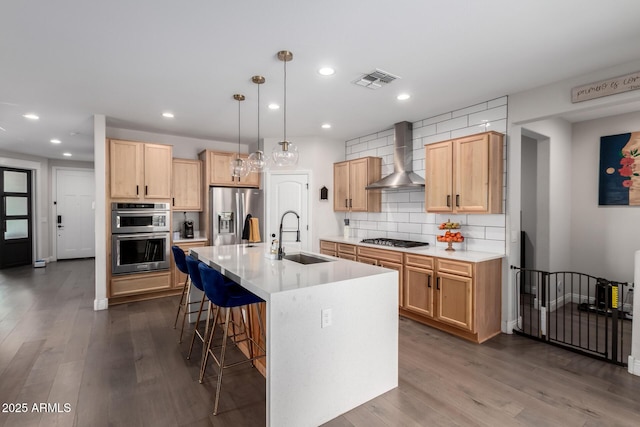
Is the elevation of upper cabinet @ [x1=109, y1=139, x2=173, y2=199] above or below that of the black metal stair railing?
above

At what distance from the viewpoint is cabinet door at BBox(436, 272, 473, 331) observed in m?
3.24

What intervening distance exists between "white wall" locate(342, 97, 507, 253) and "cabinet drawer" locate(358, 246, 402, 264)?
2.17 ft

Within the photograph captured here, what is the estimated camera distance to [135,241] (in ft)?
15.2

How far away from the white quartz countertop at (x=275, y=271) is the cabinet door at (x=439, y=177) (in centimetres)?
173

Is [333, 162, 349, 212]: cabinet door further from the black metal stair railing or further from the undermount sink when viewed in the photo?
the black metal stair railing

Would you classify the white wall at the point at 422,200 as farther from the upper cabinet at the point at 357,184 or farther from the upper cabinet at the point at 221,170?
the upper cabinet at the point at 221,170

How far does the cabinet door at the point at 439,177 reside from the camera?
3764 mm

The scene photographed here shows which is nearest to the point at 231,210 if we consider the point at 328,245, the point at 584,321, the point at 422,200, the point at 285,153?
the point at 328,245

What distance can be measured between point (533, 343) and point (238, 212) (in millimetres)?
4370

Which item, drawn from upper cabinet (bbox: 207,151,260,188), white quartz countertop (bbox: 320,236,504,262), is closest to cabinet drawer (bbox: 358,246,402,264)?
white quartz countertop (bbox: 320,236,504,262)

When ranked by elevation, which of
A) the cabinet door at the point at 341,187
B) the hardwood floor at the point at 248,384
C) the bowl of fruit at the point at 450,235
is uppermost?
the cabinet door at the point at 341,187

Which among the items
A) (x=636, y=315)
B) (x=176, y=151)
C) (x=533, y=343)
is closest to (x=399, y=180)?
(x=533, y=343)

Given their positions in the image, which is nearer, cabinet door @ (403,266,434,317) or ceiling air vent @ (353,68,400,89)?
ceiling air vent @ (353,68,400,89)

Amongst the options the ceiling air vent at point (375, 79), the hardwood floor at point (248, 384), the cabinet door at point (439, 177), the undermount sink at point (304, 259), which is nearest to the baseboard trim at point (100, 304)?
the hardwood floor at point (248, 384)
